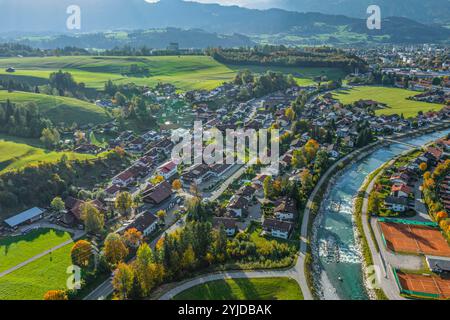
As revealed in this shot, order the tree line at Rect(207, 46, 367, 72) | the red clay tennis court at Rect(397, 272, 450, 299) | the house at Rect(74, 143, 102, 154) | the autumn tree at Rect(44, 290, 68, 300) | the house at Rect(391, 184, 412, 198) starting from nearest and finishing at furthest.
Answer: the autumn tree at Rect(44, 290, 68, 300)
the red clay tennis court at Rect(397, 272, 450, 299)
the house at Rect(391, 184, 412, 198)
the house at Rect(74, 143, 102, 154)
the tree line at Rect(207, 46, 367, 72)

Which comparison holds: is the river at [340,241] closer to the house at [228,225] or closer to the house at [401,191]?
the house at [401,191]

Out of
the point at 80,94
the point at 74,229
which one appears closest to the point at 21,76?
the point at 80,94

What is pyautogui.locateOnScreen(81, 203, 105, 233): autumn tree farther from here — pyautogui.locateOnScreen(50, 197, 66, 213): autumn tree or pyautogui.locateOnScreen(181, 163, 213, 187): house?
pyautogui.locateOnScreen(181, 163, 213, 187): house

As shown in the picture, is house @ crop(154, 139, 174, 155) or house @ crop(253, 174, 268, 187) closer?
house @ crop(253, 174, 268, 187)

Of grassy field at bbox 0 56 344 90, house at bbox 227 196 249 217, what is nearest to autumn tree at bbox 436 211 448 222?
house at bbox 227 196 249 217

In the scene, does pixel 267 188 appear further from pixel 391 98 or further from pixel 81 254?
pixel 391 98
